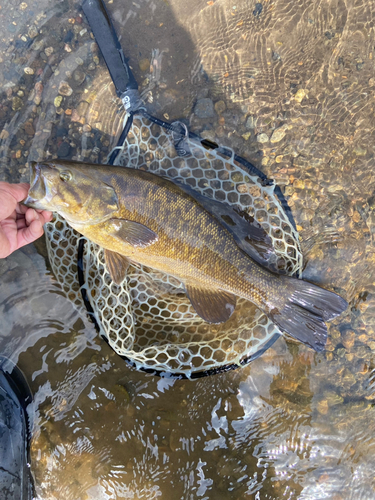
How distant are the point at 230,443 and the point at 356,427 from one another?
161 centimetres

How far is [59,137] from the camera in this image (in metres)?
4.12

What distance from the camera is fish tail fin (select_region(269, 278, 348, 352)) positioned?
3.13 metres

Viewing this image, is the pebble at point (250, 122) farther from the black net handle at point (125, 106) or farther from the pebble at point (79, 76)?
the pebble at point (79, 76)

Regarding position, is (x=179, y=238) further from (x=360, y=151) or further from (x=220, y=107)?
(x=360, y=151)

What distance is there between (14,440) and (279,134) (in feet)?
16.1

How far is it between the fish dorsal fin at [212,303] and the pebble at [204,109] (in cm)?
227

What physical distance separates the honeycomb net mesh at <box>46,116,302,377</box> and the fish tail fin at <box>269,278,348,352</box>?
347mm

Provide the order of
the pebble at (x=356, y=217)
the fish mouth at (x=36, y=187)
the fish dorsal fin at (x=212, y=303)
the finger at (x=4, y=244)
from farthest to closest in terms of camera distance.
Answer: the pebble at (x=356, y=217), the fish dorsal fin at (x=212, y=303), the finger at (x=4, y=244), the fish mouth at (x=36, y=187)

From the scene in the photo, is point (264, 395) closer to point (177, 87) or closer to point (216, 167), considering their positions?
point (216, 167)

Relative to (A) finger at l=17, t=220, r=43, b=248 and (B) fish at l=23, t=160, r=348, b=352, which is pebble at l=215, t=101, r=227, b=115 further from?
(A) finger at l=17, t=220, r=43, b=248

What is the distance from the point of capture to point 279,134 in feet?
13.4

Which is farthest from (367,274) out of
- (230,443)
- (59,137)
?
(59,137)

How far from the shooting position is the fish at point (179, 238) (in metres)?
2.84

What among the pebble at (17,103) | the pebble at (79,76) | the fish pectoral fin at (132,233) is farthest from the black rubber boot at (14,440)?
the pebble at (79,76)
